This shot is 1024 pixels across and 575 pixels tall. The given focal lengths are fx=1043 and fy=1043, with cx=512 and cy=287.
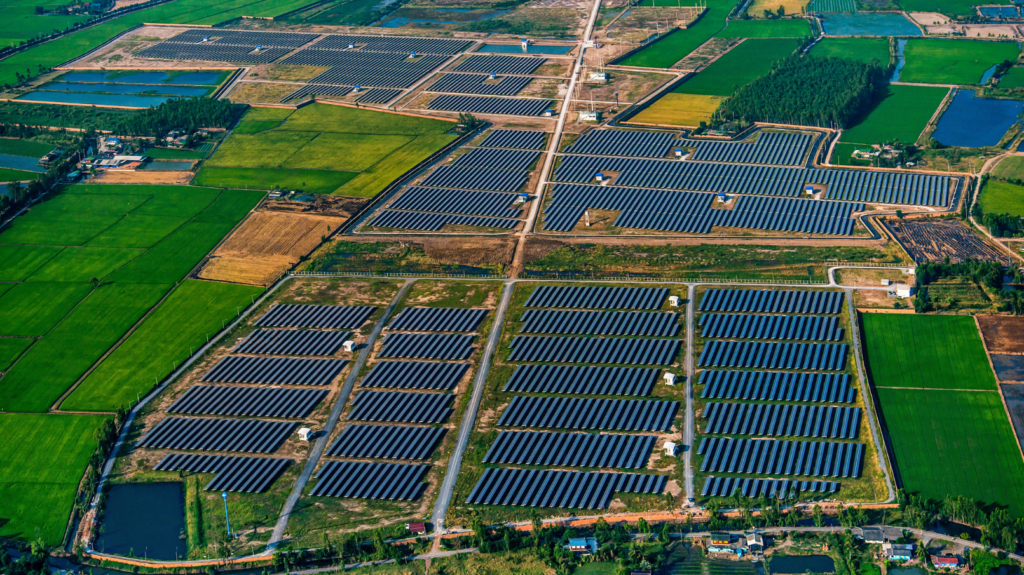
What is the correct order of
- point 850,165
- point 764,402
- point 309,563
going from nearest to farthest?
point 309,563, point 764,402, point 850,165

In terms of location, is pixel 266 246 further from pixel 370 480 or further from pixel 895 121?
pixel 895 121

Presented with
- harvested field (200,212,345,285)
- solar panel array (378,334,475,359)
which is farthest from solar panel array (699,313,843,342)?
harvested field (200,212,345,285)

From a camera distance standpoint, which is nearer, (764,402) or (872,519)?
(872,519)

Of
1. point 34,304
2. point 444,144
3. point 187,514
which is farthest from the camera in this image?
point 444,144

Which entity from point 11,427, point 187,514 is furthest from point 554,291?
point 11,427

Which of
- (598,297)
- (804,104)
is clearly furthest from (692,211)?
(804,104)

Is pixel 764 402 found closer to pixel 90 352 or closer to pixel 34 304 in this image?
pixel 90 352
